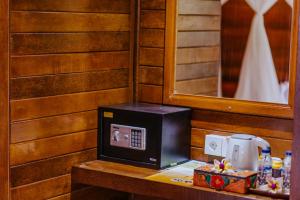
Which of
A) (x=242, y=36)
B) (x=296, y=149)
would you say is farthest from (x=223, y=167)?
(x=242, y=36)

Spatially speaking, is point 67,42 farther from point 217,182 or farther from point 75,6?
point 217,182

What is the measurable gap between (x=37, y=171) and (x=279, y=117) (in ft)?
3.83

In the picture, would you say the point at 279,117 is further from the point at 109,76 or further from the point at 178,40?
the point at 109,76

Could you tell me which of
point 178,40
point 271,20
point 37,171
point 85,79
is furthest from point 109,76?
point 271,20

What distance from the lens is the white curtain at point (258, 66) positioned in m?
2.89

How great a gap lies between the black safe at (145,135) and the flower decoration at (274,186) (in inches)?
22.6

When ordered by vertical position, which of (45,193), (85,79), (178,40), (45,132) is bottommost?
(45,193)

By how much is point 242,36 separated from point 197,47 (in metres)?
0.26

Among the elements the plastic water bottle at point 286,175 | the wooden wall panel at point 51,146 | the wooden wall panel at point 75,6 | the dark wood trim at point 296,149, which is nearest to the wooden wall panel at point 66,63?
the wooden wall panel at point 75,6

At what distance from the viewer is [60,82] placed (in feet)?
9.19

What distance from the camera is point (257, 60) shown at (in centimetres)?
297

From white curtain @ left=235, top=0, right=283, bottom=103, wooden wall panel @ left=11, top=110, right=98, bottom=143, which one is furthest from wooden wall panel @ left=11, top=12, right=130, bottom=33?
white curtain @ left=235, top=0, right=283, bottom=103

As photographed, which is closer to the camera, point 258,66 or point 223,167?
point 223,167

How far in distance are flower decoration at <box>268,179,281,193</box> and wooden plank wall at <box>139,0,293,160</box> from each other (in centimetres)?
31
